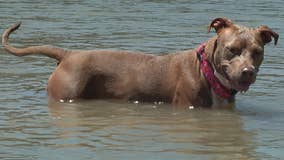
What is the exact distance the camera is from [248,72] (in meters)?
8.71

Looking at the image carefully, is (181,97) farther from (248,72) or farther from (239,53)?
(248,72)

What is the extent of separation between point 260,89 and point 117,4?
10.7 meters

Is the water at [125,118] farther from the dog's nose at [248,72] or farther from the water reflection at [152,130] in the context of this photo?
the dog's nose at [248,72]

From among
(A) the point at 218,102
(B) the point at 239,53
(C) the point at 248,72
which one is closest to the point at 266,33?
(B) the point at 239,53

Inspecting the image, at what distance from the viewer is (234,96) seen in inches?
374

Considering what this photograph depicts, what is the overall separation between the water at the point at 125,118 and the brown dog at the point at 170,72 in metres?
0.18

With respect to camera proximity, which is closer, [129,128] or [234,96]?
[129,128]

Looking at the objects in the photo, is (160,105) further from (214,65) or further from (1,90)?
(1,90)

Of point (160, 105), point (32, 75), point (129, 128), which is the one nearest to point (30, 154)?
point (129, 128)

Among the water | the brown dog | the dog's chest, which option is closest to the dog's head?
the brown dog

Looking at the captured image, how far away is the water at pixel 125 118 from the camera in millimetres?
7172

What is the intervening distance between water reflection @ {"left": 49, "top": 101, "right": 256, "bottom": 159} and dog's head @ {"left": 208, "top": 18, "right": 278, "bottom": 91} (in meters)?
0.44

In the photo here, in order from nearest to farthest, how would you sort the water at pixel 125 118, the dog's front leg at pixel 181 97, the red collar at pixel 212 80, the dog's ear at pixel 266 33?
the water at pixel 125 118 → the dog's ear at pixel 266 33 → the red collar at pixel 212 80 → the dog's front leg at pixel 181 97

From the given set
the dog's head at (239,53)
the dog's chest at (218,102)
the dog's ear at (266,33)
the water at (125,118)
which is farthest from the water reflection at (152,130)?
the dog's ear at (266,33)
